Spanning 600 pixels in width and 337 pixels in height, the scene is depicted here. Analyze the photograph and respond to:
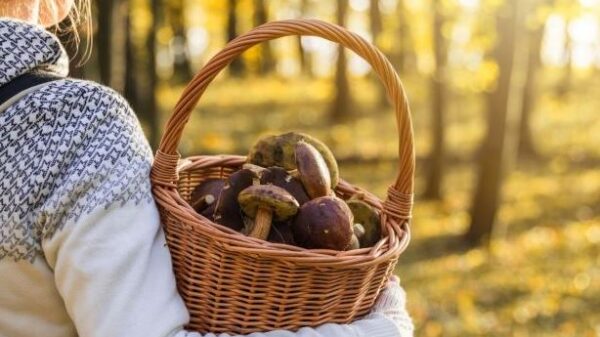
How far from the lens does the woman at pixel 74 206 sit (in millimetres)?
1415

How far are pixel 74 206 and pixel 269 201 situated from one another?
398mm

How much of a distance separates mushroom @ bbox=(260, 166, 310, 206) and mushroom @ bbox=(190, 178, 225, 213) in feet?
0.31

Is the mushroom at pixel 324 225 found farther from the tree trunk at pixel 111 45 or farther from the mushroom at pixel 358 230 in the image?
the tree trunk at pixel 111 45

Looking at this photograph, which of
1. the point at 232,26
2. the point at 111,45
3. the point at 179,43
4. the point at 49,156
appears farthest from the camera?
the point at 179,43

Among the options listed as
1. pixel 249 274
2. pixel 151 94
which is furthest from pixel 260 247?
pixel 151 94

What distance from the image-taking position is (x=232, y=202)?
178 cm

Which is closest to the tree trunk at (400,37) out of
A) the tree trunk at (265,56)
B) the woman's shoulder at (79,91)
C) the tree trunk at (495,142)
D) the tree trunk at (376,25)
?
the tree trunk at (376,25)

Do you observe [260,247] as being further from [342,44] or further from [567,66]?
[567,66]

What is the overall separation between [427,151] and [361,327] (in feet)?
Answer: 47.8

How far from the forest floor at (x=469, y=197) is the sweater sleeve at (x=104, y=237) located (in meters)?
5.17

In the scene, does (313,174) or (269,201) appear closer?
(269,201)

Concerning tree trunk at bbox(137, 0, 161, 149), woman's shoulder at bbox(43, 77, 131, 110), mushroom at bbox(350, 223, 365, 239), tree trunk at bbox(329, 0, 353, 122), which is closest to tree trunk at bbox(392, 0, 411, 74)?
tree trunk at bbox(329, 0, 353, 122)

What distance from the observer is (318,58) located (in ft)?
109

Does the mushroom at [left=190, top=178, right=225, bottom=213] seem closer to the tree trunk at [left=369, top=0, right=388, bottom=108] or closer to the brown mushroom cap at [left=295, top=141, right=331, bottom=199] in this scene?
the brown mushroom cap at [left=295, top=141, right=331, bottom=199]
